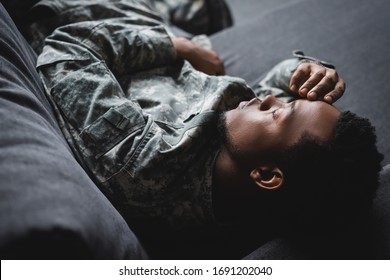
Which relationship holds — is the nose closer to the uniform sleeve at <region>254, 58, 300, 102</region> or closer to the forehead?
the forehead

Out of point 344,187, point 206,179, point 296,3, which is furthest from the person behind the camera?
point 296,3

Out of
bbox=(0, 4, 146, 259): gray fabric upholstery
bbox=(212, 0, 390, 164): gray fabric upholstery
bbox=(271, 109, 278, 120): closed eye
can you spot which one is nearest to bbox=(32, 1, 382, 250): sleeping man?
bbox=(271, 109, 278, 120): closed eye

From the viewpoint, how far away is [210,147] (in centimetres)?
87

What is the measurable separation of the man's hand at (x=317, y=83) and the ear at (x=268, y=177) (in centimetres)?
19

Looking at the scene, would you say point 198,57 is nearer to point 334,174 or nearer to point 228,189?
point 228,189

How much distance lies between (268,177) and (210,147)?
17 cm

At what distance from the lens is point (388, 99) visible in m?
1.11

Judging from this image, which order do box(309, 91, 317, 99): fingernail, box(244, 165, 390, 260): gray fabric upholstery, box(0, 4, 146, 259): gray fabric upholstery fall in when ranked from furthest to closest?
box(309, 91, 317, 99): fingernail
box(244, 165, 390, 260): gray fabric upholstery
box(0, 4, 146, 259): gray fabric upholstery

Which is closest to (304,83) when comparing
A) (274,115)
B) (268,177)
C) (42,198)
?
(274,115)

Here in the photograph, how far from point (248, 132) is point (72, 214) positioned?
0.43m

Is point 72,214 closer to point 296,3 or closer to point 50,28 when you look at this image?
point 50,28

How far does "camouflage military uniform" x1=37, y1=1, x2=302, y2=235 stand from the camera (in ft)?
2.57
